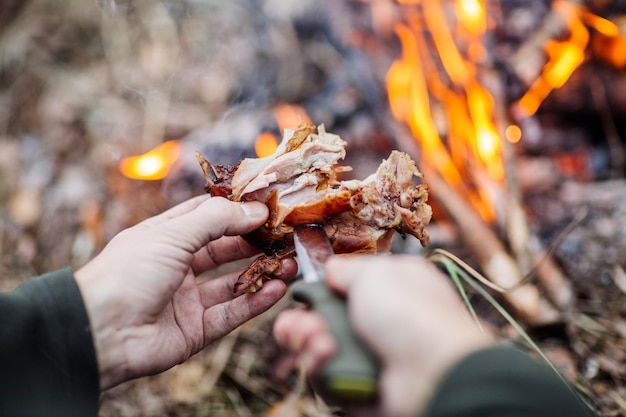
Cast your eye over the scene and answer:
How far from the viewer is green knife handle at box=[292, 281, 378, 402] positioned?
1.26 m

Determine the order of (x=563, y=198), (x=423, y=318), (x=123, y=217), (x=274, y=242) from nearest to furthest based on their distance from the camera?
(x=423, y=318)
(x=274, y=242)
(x=563, y=198)
(x=123, y=217)

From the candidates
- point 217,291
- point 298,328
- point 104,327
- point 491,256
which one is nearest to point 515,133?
point 491,256

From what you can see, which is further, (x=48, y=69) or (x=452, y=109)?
(x=48, y=69)

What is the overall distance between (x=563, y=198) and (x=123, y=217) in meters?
3.34

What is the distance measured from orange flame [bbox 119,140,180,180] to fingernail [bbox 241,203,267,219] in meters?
2.06

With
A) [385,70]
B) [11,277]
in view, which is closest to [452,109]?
[385,70]

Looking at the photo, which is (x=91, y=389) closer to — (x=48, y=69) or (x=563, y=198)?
(x=563, y=198)

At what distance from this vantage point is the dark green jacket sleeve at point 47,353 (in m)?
1.66

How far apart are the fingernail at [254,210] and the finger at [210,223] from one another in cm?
1

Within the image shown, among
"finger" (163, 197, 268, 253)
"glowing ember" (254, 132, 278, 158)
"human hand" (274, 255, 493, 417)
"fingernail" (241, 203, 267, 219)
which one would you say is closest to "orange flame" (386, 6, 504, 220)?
"glowing ember" (254, 132, 278, 158)

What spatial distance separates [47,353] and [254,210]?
0.90 meters

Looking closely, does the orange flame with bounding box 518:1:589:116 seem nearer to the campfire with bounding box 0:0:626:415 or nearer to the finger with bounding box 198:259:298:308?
the campfire with bounding box 0:0:626:415

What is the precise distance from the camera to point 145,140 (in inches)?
173

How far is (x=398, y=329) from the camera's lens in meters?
1.29
